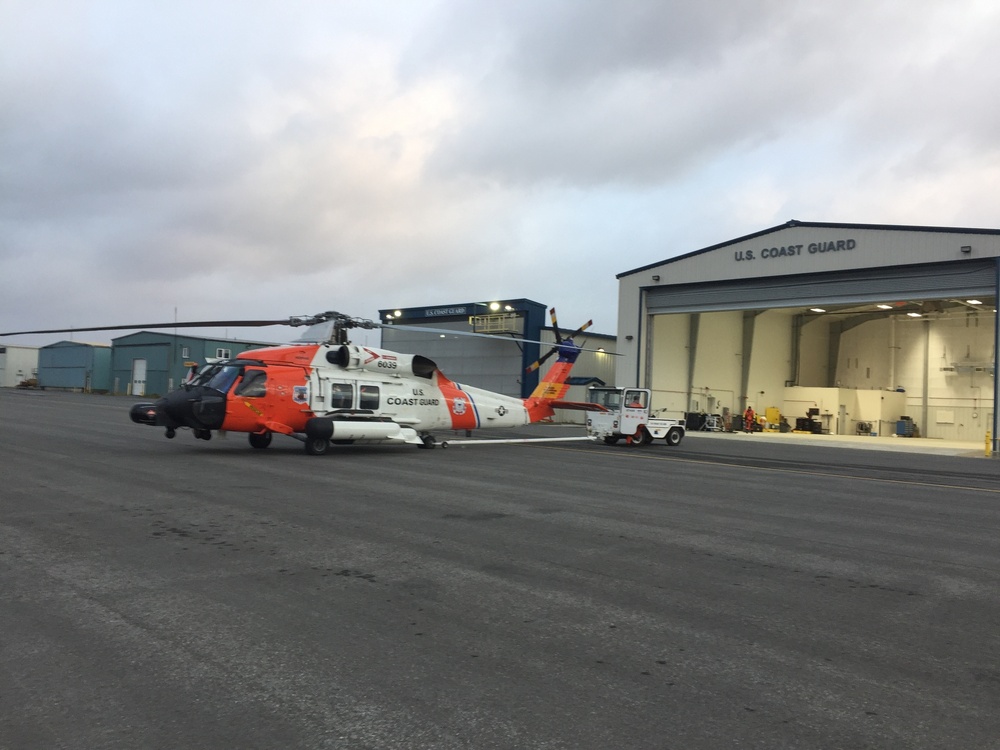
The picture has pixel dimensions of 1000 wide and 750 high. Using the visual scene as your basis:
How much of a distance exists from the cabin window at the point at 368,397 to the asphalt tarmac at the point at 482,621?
7.21m

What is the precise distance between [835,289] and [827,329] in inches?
871

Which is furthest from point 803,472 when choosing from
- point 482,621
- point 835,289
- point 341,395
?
point 835,289

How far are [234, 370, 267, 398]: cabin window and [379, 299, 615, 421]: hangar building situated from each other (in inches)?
976

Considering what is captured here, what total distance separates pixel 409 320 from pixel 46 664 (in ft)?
148

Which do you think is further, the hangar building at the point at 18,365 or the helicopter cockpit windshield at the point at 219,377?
the hangar building at the point at 18,365

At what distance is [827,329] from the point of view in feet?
170

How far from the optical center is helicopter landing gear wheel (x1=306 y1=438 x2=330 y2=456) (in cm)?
1630

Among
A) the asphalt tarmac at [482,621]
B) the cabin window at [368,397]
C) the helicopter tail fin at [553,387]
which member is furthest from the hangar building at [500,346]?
the asphalt tarmac at [482,621]

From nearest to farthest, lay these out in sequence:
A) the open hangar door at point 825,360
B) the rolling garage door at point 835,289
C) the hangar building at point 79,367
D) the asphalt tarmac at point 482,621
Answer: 1. the asphalt tarmac at point 482,621
2. the rolling garage door at point 835,289
3. the open hangar door at point 825,360
4. the hangar building at point 79,367

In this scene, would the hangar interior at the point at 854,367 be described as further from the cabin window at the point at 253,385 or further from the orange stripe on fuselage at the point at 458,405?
the cabin window at the point at 253,385

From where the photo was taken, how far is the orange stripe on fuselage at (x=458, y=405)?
786 inches

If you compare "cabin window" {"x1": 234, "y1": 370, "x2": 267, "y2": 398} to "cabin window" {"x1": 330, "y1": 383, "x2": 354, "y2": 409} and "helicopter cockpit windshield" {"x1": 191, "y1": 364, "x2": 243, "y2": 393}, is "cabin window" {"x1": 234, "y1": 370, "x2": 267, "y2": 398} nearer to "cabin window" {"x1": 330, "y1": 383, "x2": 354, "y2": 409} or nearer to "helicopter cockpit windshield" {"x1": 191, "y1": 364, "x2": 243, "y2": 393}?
"helicopter cockpit windshield" {"x1": 191, "y1": 364, "x2": 243, "y2": 393}

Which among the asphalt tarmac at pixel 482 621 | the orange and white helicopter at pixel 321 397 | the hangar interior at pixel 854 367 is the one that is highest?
the hangar interior at pixel 854 367

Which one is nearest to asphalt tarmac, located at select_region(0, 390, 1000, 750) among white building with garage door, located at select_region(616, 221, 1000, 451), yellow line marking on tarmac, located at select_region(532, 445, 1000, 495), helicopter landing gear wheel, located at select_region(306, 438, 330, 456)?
yellow line marking on tarmac, located at select_region(532, 445, 1000, 495)
